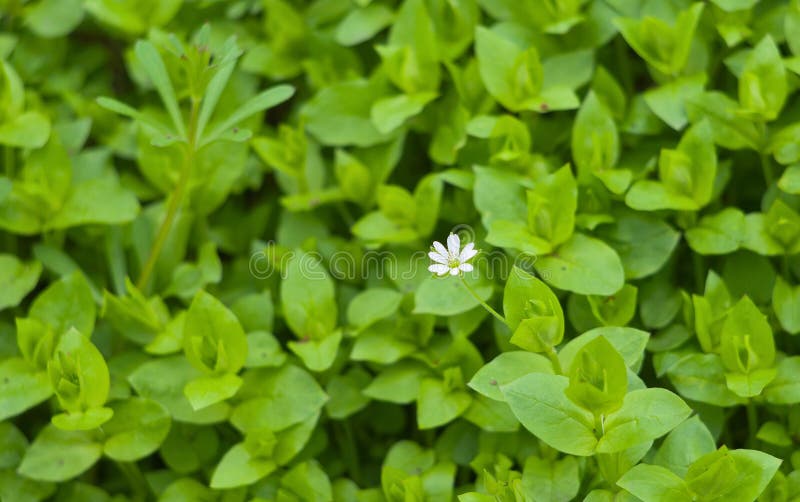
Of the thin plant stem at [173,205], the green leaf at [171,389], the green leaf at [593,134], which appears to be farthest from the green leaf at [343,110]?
the green leaf at [171,389]

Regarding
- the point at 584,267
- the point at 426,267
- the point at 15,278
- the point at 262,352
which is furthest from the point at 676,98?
the point at 15,278

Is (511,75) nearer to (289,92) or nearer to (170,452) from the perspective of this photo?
(289,92)

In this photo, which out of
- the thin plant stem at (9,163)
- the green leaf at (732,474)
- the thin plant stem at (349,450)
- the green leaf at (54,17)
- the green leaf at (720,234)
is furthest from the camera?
the green leaf at (54,17)

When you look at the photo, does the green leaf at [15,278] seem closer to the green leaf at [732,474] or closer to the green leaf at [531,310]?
the green leaf at [531,310]

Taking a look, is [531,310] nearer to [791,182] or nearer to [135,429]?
[791,182]

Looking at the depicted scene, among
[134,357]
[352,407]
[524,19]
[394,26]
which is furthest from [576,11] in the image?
[134,357]

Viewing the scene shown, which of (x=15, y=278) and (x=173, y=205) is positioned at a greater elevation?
(x=173, y=205)

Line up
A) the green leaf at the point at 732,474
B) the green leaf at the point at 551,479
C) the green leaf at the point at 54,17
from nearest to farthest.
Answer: the green leaf at the point at 732,474
the green leaf at the point at 551,479
the green leaf at the point at 54,17
